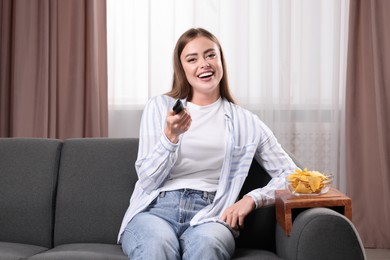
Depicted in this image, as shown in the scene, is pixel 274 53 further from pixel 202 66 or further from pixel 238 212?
pixel 238 212

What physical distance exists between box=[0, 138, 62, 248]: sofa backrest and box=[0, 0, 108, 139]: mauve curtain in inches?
52.1

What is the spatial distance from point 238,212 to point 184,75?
2.07 ft

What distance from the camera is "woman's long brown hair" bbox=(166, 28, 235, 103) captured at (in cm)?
244

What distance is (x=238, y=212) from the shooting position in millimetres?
2150

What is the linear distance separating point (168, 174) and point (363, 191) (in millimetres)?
2034

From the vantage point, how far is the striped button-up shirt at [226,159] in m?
2.15

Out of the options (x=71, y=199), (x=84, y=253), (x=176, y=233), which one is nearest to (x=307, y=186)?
(x=176, y=233)

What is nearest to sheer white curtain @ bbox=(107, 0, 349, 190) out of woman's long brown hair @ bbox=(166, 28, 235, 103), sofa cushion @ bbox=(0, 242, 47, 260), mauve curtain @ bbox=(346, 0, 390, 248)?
mauve curtain @ bbox=(346, 0, 390, 248)

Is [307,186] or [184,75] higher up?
[184,75]

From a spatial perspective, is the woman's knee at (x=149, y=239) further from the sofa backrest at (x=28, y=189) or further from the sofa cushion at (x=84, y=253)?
the sofa backrest at (x=28, y=189)

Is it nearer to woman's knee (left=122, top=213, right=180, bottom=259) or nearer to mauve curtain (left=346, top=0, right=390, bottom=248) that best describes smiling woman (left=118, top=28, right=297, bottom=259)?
woman's knee (left=122, top=213, right=180, bottom=259)

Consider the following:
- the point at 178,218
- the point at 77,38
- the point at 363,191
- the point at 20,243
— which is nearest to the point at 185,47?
the point at 178,218

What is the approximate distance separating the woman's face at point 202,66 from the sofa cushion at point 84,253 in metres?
0.67

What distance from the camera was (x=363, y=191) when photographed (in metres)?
3.89
